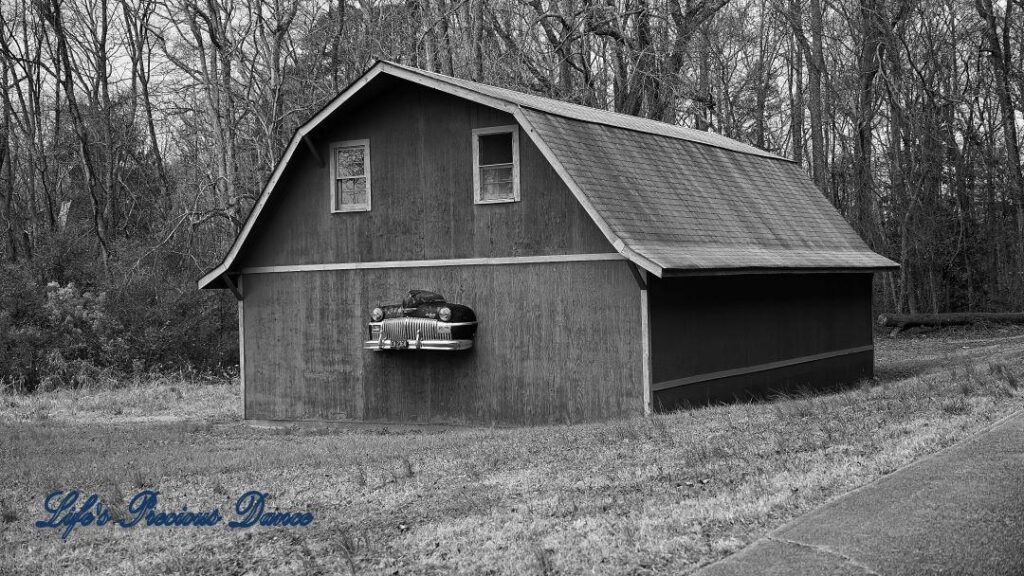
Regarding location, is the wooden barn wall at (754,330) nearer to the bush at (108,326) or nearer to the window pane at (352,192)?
the window pane at (352,192)

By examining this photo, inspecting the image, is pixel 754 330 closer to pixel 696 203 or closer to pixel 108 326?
pixel 696 203

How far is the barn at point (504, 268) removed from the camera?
55.0 ft

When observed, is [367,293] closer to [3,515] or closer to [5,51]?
[3,515]

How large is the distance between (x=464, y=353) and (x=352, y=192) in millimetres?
3650

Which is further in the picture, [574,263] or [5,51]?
[5,51]

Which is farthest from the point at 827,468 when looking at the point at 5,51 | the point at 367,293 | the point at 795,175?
the point at 5,51

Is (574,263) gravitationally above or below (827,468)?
above

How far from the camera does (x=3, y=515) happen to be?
10.3 m

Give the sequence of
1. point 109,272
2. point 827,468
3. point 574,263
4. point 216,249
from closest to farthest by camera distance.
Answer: point 827,468 → point 574,263 → point 109,272 → point 216,249

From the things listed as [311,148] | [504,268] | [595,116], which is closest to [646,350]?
[504,268]

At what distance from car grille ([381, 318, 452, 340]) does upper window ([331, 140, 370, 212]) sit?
227 cm

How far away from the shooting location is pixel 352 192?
63.8 ft

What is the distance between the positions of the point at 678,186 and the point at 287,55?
52.6ft

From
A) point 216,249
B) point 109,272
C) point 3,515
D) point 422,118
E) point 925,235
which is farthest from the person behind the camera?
point 925,235
